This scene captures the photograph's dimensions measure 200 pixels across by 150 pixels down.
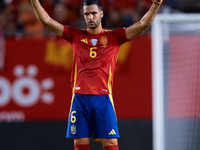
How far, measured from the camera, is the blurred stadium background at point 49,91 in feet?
22.6

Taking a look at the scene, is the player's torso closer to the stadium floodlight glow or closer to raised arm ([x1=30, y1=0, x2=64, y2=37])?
raised arm ([x1=30, y1=0, x2=64, y2=37])

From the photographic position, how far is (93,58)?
4000 mm

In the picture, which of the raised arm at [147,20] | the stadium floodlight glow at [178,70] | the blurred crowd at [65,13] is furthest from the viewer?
the blurred crowd at [65,13]

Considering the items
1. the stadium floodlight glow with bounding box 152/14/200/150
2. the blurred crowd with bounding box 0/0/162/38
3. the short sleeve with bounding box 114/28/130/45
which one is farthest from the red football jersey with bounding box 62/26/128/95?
the blurred crowd with bounding box 0/0/162/38

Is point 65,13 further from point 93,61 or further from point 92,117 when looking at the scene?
point 92,117

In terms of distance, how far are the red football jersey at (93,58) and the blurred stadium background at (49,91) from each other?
109 inches

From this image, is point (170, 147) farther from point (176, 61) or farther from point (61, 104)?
point (61, 104)

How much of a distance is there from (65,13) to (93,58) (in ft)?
14.5

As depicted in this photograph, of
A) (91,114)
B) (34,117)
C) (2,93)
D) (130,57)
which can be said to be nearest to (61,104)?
(34,117)

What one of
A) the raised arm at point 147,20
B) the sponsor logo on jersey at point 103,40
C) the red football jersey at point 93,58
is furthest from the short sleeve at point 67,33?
the raised arm at point 147,20

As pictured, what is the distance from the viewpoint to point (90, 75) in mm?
3963

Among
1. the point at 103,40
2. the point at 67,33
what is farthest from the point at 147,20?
the point at 67,33

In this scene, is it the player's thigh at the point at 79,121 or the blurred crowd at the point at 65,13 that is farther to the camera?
the blurred crowd at the point at 65,13

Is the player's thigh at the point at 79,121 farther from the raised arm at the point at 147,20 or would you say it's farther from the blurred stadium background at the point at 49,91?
the blurred stadium background at the point at 49,91
